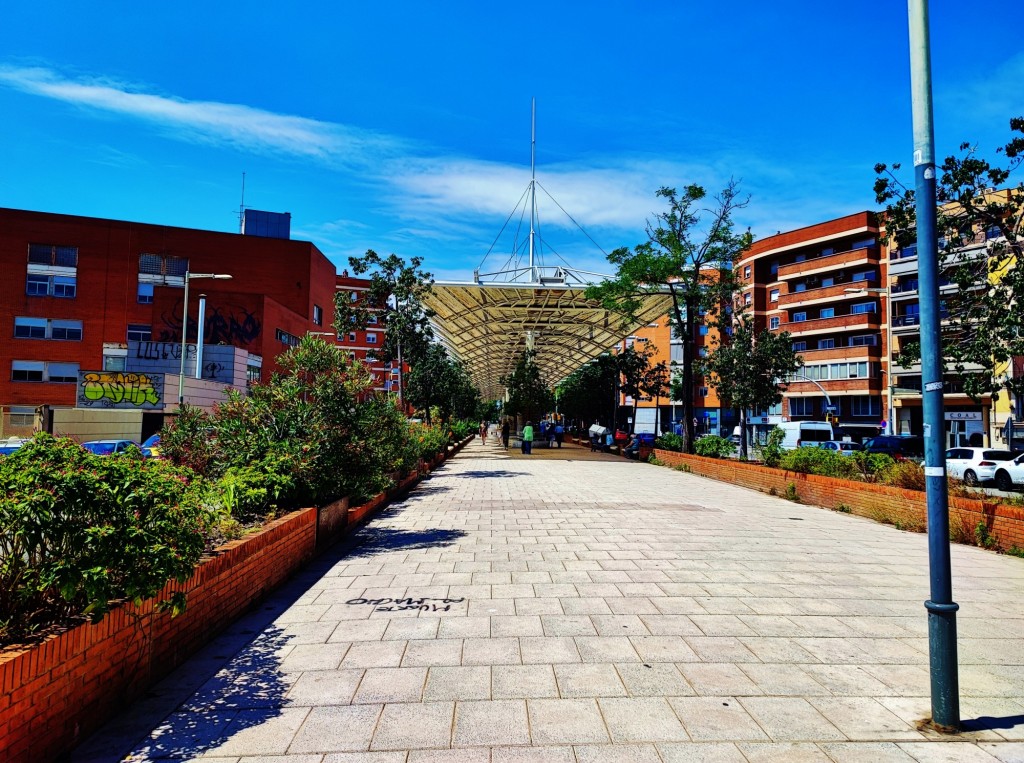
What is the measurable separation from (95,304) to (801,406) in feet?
183

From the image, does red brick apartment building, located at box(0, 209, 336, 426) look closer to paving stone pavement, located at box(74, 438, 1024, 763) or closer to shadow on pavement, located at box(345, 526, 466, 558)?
shadow on pavement, located at box(345, 526, 466, 558)

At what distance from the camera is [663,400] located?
74188 mm

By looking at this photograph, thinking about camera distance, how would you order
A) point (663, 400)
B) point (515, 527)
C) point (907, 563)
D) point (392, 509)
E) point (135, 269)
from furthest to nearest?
point (663, 400), point (135, 269), point (392, 509), point (515, 527), point (907, 563)

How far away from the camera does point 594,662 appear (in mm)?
4637

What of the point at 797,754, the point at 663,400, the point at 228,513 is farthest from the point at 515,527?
the point at 663,400

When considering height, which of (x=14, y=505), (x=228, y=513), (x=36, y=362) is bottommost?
(x=228, y=513)

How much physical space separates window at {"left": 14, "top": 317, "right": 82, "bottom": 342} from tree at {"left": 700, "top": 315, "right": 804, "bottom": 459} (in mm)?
44628

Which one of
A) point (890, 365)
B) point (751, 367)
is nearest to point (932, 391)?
point (751, 367)

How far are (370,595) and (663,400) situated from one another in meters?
70.1

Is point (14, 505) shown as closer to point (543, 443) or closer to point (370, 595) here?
point (370, 595)

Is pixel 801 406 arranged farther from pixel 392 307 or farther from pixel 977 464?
pixel 392 307

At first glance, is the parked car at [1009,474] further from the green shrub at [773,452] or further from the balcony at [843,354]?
the balcony at [843,354]

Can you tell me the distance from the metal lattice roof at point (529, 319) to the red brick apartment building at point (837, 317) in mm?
11624

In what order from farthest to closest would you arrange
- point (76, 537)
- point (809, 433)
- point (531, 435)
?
point (809, 433) → point (531, 435) → point (76, 537)
